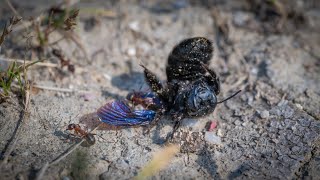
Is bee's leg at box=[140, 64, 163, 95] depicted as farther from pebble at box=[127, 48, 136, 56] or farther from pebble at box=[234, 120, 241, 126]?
pebble at box=[127, 48, 136, 56]

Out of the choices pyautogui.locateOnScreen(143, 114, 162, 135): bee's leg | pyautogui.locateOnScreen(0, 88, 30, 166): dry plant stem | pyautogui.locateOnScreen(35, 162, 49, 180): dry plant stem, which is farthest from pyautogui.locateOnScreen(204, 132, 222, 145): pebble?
pyautogui.locateOnScreen(0, 88, 30, 166): dry plant stem

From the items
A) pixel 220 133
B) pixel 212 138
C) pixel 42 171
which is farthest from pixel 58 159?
pixel 220 133

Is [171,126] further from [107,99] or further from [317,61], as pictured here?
[317,61]

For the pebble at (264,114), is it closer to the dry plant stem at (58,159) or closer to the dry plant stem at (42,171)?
the dry plant stem at (58,159)

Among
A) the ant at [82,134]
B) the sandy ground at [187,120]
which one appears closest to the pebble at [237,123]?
the sandy ground at [187,120]

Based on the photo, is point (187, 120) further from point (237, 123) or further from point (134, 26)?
point (134, 26)
